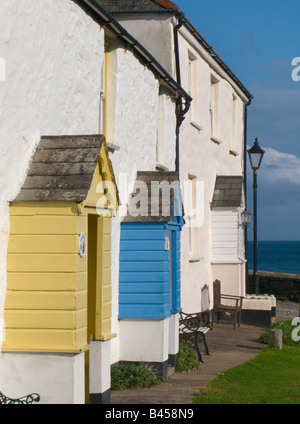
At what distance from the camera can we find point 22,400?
7.11 metres

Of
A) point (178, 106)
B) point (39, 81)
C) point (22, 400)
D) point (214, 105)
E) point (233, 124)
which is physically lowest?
point (22, 400)

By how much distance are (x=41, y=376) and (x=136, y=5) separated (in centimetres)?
1078

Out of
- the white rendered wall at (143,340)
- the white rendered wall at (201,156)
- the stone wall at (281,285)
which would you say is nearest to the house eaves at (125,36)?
the white rendered wall at (201,156)

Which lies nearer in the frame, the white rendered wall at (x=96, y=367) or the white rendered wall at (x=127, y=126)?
the white rendered wall at (x=96, y=367)

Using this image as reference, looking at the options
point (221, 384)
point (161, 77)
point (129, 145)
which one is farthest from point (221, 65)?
point (221, 384)

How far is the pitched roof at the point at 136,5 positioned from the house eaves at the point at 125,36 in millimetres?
2210

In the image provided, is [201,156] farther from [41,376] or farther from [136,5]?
[41,376]

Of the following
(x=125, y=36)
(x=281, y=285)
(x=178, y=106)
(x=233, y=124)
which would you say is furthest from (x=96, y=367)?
(x=281, y=285)

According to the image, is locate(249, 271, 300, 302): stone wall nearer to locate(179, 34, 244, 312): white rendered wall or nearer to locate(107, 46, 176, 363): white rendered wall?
locate(179, 34, 244, 312): white rendered wall

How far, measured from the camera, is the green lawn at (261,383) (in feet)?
32.3

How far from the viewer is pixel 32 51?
306 inches

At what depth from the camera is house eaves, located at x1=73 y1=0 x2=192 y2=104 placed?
952cm

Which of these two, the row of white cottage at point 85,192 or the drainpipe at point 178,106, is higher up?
the drainpipe at point 178,106

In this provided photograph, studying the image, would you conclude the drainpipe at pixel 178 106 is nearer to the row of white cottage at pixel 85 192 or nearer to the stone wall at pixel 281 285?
the row of white cottage at pixel 85 192
